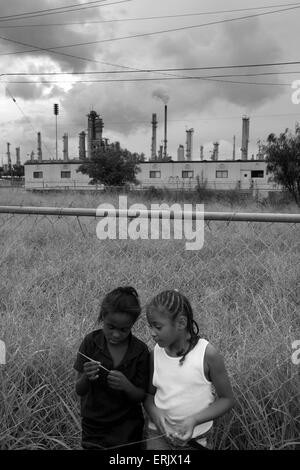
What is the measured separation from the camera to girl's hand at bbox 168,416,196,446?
1740 mm

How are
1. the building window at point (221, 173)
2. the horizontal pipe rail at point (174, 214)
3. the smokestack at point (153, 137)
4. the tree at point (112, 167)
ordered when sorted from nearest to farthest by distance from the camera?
the horizontal pipe rail at point (174, 214), the tree at point (112, 167), the building window at point (221, 173), the smokestack at point (153, 137)

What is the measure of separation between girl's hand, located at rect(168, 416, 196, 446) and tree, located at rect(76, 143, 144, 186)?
40998mm

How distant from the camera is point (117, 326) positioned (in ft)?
6.22

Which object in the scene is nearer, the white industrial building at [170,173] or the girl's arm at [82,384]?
the girl's arm at [82,384]

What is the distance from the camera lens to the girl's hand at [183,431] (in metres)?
1.74

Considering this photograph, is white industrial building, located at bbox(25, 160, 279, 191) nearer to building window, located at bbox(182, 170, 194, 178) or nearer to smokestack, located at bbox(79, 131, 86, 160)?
building window, located at bbox(182, 170, 194, 178)

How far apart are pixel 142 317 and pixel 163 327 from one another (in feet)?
5.48

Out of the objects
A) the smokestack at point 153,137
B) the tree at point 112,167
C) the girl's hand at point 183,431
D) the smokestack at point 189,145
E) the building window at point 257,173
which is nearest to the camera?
the girl's hand at point 183,431

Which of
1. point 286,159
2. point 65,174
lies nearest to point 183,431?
point 286,159

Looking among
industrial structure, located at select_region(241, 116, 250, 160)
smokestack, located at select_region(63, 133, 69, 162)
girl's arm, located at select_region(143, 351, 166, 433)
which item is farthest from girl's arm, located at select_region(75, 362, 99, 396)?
smokestack, located at select_region(63, 133, 69, 162)

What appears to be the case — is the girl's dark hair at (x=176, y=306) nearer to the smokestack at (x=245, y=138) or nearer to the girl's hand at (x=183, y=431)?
the girl's hand at (x=183, y=431)

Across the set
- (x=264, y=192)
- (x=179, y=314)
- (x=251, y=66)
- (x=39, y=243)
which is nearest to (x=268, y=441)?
(x=179, y=314)

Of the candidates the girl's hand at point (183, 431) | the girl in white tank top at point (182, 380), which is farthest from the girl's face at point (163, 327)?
the girl's hand at point (183, 431)

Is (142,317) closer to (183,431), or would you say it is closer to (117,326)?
(117,326)
